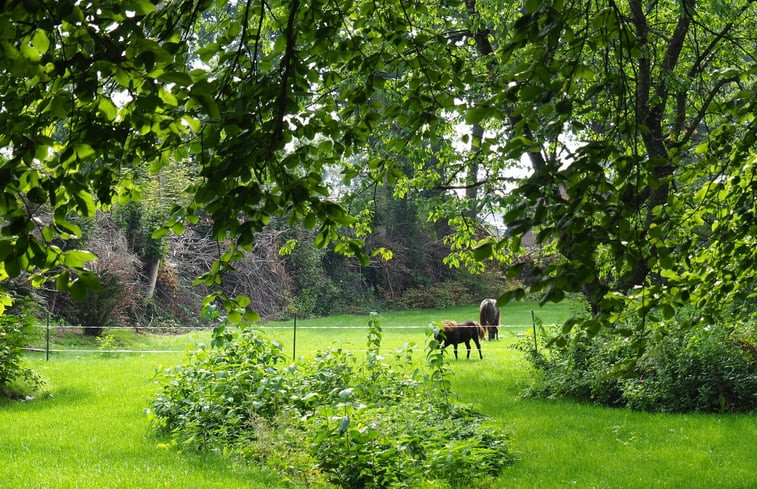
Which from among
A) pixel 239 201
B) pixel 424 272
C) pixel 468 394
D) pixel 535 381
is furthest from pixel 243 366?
pixel 424 272

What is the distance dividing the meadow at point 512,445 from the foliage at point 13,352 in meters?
0.36

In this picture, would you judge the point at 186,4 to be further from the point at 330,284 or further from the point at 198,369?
the point at 330,284

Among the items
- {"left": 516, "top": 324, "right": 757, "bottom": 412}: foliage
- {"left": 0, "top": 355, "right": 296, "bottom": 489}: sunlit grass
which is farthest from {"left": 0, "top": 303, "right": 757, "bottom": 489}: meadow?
{"left": 516, "top": 324, "right": 757, "bottom": 412}: foliage

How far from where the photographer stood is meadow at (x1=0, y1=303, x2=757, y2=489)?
245 inches

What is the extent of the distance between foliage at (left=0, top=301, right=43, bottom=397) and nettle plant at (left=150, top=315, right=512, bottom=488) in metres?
2.77

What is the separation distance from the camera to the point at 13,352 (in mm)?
10078

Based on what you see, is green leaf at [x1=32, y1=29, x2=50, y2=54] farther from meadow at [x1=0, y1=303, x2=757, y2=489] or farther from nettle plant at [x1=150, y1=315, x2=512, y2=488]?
meadow at [x1=0, y1=303, x2=757, y2=489]

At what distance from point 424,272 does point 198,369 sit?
23.7 meters

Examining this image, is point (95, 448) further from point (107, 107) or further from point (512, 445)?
point (107, 107)

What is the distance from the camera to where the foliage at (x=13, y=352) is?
1006 cm

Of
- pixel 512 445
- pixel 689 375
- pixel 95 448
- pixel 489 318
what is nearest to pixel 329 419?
pixel 512 445

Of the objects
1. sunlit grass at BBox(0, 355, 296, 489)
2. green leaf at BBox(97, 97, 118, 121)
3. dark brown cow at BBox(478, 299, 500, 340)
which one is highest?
green leaf at BBox(97, 97, 118, 121)

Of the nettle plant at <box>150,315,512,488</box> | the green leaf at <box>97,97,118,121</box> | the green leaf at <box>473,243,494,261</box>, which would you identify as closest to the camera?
the green leaf at <box>97,97,118,121</box>

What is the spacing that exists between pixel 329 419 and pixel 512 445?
2213mm
